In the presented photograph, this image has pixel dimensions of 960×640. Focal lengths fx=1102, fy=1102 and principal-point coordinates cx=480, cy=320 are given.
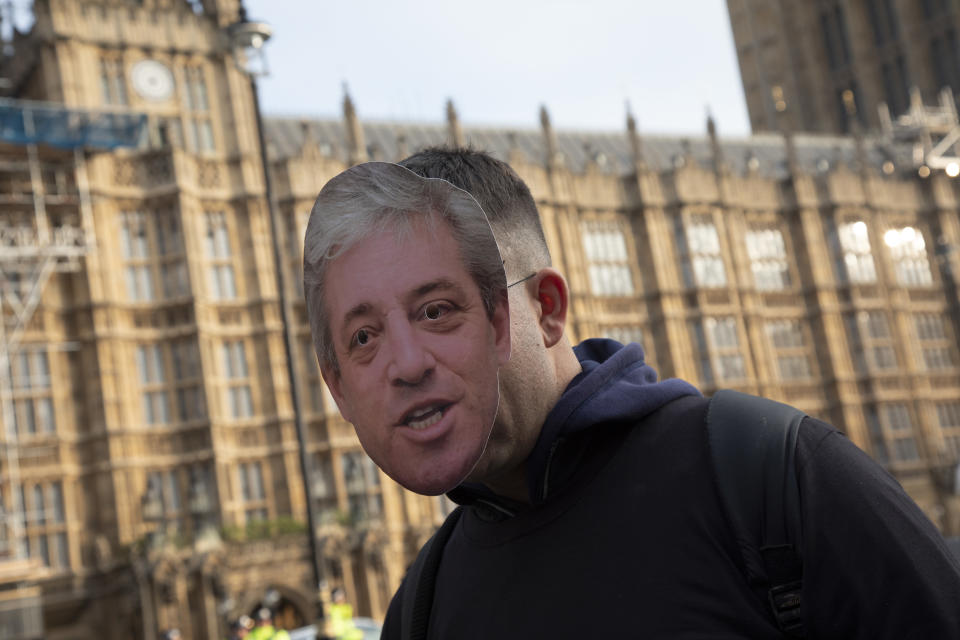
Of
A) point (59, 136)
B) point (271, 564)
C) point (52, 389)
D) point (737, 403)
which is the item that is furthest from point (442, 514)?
point (737, 403)

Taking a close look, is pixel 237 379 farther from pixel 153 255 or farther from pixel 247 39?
pixel 247 39

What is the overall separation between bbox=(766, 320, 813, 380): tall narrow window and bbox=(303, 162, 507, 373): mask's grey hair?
34.4 m

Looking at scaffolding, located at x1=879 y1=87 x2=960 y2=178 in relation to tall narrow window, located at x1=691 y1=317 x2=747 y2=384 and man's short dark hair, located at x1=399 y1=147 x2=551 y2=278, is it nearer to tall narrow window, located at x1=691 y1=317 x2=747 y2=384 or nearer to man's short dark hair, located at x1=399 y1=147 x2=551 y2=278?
tall narrow window, located at x1=691 y1=317 x2=747 y2=384

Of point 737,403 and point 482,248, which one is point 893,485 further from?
point 482,248

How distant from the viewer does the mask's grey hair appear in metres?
1.69

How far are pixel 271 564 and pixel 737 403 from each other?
23.8m

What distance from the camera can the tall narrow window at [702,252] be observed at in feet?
111

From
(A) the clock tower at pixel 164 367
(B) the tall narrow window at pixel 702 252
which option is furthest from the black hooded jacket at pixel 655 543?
(B) the tall narrow window at pixel 702 252

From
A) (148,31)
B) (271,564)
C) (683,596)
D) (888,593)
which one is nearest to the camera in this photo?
(888,593)

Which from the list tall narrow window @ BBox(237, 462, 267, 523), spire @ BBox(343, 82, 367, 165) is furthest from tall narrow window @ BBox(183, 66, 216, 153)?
tall narrow window @ BBox(237, 462, 267, 523)

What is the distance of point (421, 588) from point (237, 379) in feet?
82.7

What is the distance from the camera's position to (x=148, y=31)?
27.2 m

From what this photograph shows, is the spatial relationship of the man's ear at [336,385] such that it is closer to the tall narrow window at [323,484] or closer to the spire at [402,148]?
the tall narrow window at [323,484]

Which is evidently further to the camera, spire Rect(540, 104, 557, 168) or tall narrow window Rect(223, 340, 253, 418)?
spire Rect(540, 104, 557, 168)
